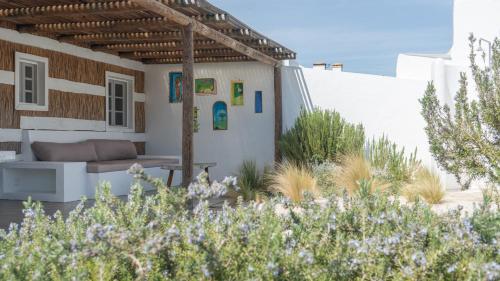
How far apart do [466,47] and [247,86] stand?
4294 millimetres

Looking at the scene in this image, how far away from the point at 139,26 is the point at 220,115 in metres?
3.73

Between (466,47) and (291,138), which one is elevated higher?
(466,47)

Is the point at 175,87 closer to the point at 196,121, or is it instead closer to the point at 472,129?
the point at 196,121

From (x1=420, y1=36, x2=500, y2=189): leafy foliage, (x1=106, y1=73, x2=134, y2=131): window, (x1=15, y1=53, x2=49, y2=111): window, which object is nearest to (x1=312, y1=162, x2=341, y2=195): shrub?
(x1=420, y1=36, x2=500, y2=189): leafy foliage

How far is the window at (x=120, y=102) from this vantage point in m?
11.1

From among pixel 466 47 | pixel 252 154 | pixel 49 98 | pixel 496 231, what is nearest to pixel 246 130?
pixel 252 154

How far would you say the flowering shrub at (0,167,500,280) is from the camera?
236cm

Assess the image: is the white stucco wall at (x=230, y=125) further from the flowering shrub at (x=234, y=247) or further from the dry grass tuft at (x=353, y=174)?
the flowering shrub at (x=234, y=247)

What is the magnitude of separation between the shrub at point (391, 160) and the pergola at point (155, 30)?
1789mm

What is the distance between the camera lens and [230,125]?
11.6 m

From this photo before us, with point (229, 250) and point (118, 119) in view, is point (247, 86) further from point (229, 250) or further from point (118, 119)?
point (229, 250)

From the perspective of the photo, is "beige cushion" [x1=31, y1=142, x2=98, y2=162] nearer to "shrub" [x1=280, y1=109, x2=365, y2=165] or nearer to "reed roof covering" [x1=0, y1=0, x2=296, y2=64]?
"reed roof covering" [x1=0, y1=0, x2=296, y2=64]

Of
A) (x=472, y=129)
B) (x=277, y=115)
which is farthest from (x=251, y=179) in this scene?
(x=472, y=129)

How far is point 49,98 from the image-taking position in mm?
9289
